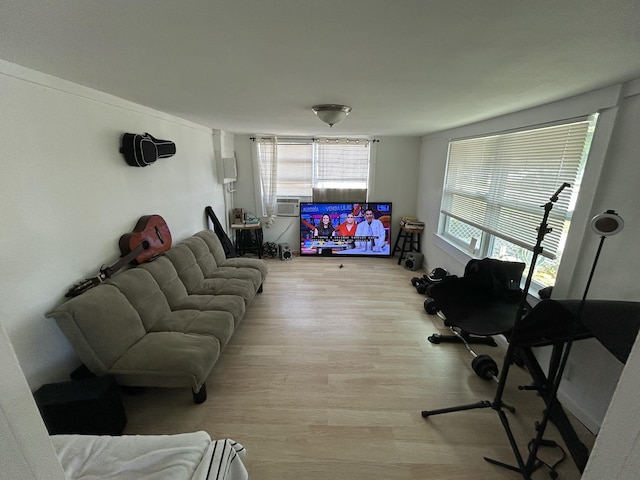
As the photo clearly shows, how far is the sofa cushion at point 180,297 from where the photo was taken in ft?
7.45

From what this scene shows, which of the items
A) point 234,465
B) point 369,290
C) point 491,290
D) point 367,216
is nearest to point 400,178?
point 367,216

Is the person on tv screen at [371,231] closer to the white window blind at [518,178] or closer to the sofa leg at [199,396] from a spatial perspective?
the white window blind at [518,178]

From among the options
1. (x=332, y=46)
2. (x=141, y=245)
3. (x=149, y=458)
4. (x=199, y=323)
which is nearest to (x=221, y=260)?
(x=141, y=245)

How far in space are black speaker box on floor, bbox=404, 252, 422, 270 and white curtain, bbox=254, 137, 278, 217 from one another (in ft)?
8.20

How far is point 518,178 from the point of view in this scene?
233cm

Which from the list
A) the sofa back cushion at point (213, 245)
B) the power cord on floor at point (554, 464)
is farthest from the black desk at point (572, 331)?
the sofa back cushion at point (213, 245)

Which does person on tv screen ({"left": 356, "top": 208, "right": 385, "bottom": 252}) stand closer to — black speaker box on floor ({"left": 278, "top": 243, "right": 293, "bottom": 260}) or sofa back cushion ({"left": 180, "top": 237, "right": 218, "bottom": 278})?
black speaker box on floor ({"left": 278, "top": 243, "right": 293, "bottom": 260})

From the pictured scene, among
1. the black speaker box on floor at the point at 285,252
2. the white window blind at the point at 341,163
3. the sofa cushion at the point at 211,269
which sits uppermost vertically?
the white window blind at the point at 341,163

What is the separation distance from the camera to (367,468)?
4.75 feet

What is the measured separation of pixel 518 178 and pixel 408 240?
246cm

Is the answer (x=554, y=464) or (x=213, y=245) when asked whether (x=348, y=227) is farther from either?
(x=554, y=464)

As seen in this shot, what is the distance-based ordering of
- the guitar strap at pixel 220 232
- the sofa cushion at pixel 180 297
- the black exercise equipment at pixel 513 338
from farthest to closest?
1. the guitar strap at pixel 220 232
2. the sofa cushion at pixel 180 297
3. the black exercise equipment at pixel 513 338

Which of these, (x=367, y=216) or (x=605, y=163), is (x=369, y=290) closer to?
(x=367, y=216)

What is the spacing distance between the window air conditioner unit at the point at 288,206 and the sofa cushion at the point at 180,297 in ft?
8.39
